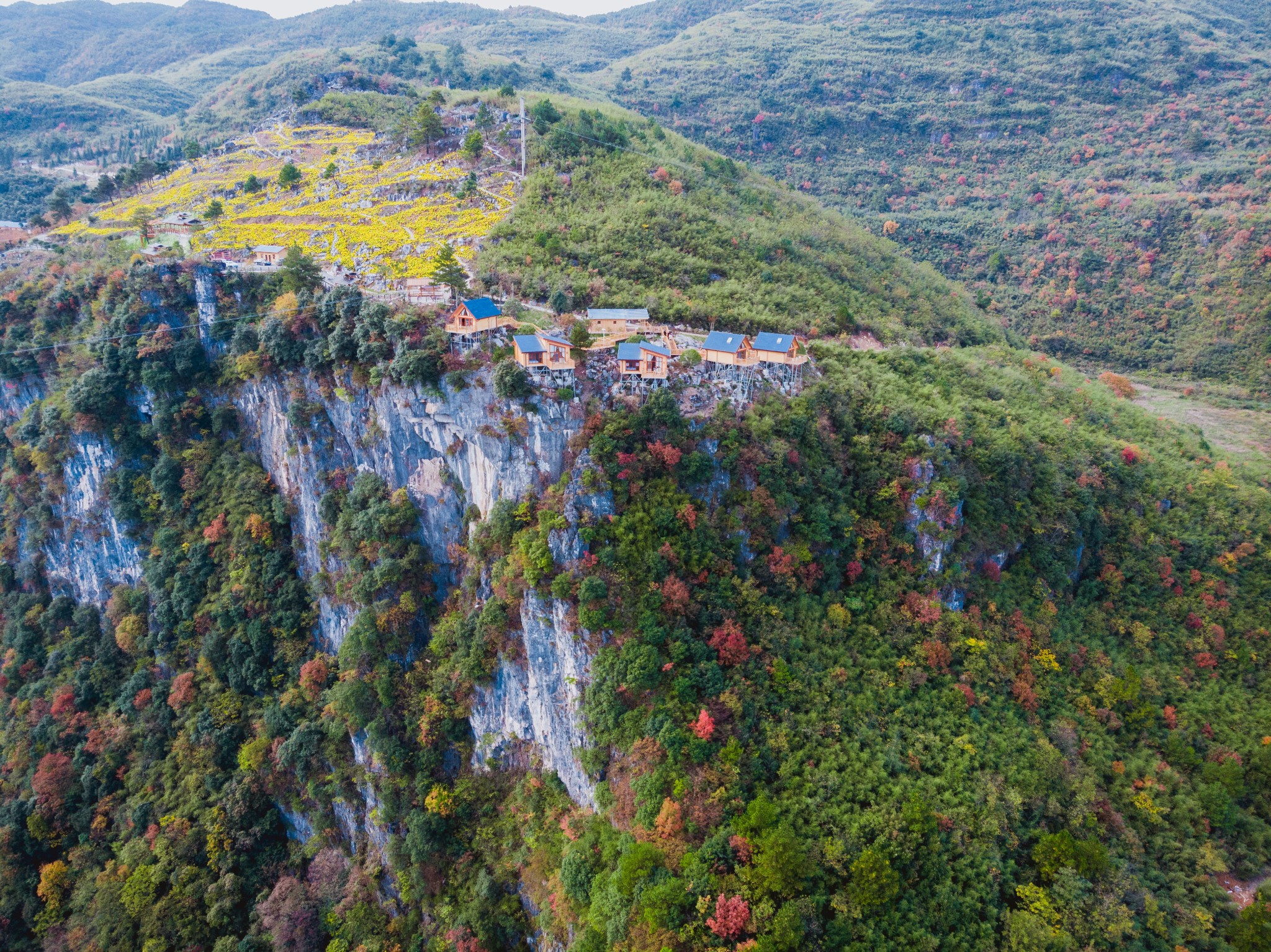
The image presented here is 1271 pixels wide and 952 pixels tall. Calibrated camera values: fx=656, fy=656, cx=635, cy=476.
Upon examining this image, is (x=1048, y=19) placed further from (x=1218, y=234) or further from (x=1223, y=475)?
(x=1223, y=475)

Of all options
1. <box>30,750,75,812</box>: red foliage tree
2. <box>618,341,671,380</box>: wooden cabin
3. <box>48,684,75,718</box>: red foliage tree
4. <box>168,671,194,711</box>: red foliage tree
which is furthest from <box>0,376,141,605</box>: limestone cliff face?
<box>618,341,671,380</box>: wooden cabin

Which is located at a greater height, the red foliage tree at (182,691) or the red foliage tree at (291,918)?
the red foliage tree at (182,691)

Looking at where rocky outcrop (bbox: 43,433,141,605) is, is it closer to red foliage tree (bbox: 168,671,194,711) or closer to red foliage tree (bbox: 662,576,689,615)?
red foliage tree (bbox: 168,671,194,711)

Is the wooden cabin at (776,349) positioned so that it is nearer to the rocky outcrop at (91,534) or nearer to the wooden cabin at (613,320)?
the wooden cabin at (613,320)

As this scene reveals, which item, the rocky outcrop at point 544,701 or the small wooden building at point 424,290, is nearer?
the rocky outcrop at point 544,701

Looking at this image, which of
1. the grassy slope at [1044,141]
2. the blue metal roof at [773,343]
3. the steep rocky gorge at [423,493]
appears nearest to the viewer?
the steep rocky gorge at [423,493]

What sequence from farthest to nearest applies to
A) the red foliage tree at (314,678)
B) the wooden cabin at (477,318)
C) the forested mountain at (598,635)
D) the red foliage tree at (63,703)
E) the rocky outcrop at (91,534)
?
the rocky outcrop at (91,534) < the red foliage tree at (63,703) < the red foliage tree at (314,678) < the wooden cabin at (477,318) < the forested mountain at (598,635)

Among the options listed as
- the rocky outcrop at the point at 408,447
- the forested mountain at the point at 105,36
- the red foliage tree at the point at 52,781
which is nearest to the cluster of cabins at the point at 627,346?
the rocky outcrop at the point at 408,447
